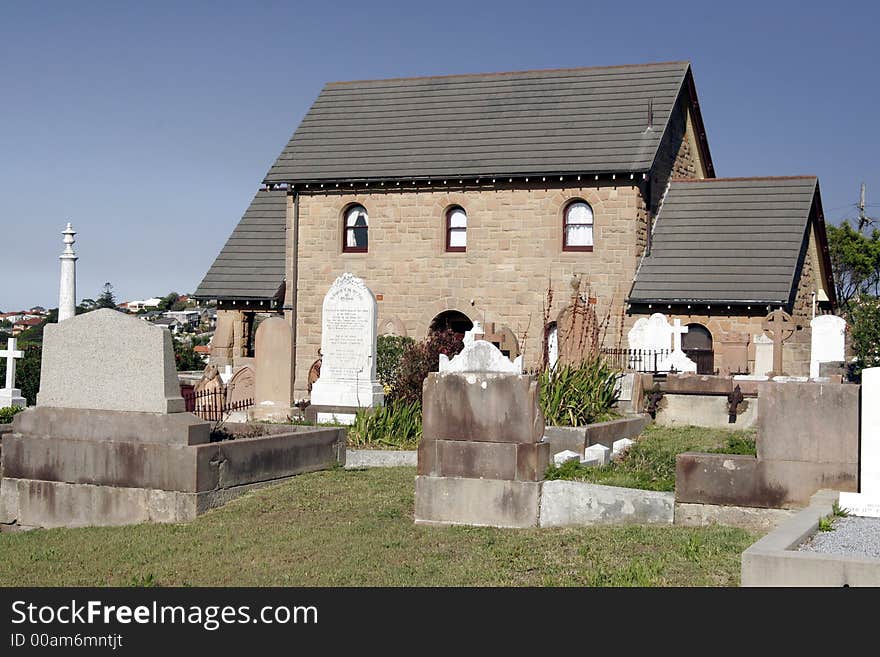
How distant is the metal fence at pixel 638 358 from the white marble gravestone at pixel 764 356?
5.99ft

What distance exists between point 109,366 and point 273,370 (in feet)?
24.7

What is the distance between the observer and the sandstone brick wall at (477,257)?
30109 mm

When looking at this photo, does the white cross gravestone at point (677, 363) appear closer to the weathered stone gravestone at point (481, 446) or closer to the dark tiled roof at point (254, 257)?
the weathered stone gravestone at point (481, 446)

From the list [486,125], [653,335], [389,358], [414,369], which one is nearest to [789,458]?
[414,369]

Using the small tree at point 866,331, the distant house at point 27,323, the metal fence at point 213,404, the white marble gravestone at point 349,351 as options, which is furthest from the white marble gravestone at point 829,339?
the distant house at point 27,323

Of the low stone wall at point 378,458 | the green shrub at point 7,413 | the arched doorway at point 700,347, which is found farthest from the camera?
the arched doorway at point 700,347

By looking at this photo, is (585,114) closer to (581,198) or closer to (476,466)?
(581,198)

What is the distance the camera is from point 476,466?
11.1 meters

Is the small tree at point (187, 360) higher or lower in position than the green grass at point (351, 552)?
higher

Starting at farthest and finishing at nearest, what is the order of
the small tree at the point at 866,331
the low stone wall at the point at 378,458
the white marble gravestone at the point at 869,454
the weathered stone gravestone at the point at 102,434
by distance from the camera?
the small tree at the point at 866,331 < the low stone wall at the point at 378,458 < the weathered stone gravestone at the point at 102,434 < the white marble gravestone at the point at 869,454

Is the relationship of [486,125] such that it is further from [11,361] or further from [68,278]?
[11,361]

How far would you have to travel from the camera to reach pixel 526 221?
31016 mm

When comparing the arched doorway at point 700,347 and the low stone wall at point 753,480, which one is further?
the arched doorway at point 700,347

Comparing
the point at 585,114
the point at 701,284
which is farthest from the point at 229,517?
the point at 585,114
